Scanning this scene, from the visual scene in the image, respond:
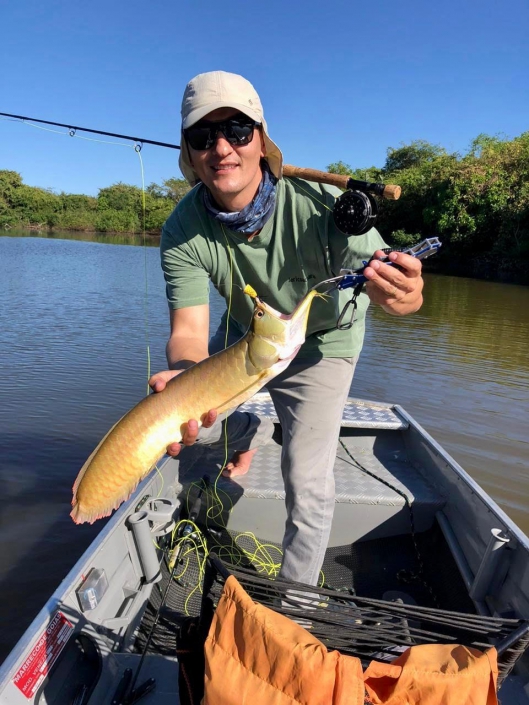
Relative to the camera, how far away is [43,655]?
1771 millimetres

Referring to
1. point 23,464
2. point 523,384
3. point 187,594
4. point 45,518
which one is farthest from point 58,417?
point 523,384

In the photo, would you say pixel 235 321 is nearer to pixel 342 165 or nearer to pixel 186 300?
pixel 186 300

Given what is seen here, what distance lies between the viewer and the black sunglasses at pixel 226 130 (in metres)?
2.34

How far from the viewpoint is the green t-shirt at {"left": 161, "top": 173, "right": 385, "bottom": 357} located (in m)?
2.51

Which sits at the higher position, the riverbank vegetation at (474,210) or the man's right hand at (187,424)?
the riverbank vegetation at (474,210)

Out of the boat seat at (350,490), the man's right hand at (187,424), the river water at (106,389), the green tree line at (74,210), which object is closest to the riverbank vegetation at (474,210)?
the river water at (106,389)

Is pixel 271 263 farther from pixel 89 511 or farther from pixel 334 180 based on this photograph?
pixel 89 511

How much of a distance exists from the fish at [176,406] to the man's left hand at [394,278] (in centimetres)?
26

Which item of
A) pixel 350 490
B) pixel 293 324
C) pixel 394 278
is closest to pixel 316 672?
pixel 293 324

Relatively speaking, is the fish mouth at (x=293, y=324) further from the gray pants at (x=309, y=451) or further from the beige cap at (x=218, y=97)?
the beige cap at (x=218, y=97)

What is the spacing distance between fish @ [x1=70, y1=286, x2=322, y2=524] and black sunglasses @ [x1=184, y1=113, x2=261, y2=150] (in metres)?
0.83

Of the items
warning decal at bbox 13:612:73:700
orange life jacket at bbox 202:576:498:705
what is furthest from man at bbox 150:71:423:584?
orange life jacket at bbox 202:576:498:705

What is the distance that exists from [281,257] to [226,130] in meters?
0.69

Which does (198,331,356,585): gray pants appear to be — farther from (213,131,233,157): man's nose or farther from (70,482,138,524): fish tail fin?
(213,131,233,157): man's nose
